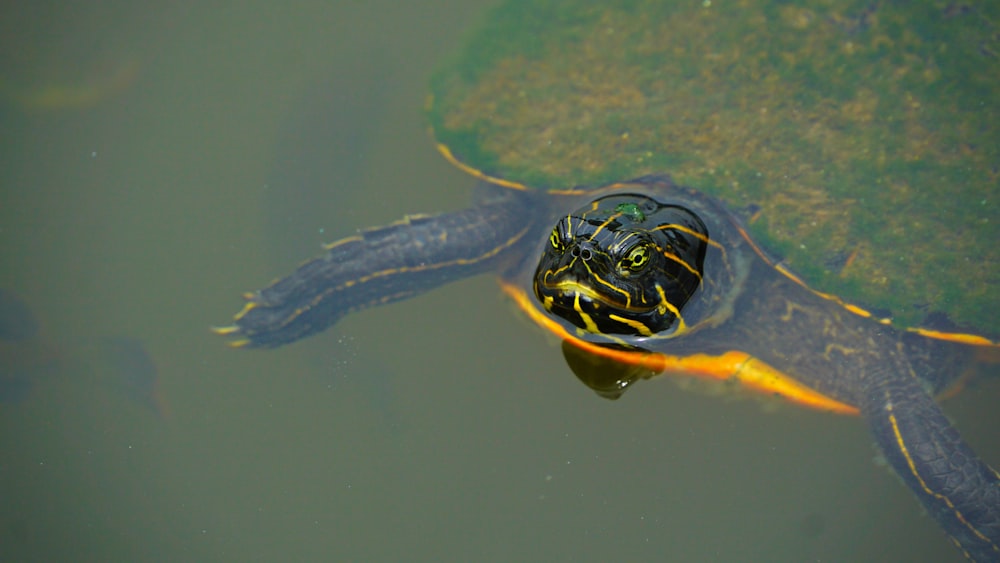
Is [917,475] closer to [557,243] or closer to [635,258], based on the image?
[635,258]

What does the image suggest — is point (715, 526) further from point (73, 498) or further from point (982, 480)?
point (73, 498)

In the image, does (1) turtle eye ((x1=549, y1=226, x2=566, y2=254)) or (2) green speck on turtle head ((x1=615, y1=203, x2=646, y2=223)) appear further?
(2) green speck on turtle head ((x1=615, y1=203, x2=646, y2=223))

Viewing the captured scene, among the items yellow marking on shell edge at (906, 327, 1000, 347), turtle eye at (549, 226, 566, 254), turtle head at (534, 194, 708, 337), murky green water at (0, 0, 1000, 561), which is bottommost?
murky green water at (0, 0, 1000, 561)

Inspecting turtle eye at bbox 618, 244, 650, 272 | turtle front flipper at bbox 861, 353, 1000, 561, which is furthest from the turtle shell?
turtle eye at bbox 618, 244, 650, 272

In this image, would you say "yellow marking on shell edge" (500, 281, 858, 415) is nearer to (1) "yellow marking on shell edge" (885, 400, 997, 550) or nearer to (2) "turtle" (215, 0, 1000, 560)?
(2) "turtle" (215, 0, 1000, 560)

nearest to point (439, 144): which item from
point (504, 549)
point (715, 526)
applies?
point (504, 549)

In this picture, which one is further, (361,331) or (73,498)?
(361,331)
